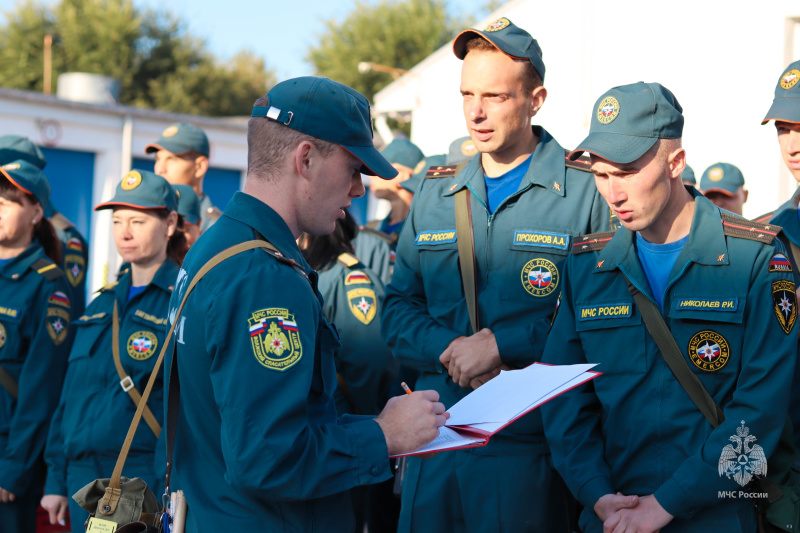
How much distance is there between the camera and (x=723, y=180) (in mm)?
6988

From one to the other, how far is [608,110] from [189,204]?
365 cm

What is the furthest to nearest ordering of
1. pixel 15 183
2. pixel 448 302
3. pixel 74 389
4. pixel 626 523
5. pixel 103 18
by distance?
pixel 103 18
pixel 15 183
pixel 74 389
pixel 448 302
pixel 626 523

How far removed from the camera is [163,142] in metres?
6.80

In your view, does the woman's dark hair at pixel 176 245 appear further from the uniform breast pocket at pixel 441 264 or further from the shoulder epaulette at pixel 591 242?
the shoulder epaulette at pixel 591 242

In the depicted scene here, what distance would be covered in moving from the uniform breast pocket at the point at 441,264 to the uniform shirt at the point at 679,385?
0.66m

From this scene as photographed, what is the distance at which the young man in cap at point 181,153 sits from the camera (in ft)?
22.2

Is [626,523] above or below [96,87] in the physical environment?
below

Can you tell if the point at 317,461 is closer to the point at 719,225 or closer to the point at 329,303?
the point at 719,225

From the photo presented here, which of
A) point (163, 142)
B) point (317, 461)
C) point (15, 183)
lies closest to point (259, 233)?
point (317, 461)

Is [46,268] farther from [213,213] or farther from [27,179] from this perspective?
[213,213]

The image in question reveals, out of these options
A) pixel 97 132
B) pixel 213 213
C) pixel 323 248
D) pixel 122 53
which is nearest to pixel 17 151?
pixel 213 213

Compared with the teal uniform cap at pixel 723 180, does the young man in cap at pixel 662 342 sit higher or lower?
lower

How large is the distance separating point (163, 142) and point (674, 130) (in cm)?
479

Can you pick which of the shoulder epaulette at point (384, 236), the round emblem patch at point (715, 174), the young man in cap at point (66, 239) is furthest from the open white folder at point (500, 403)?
the round emblem patch at point (715, 174)
